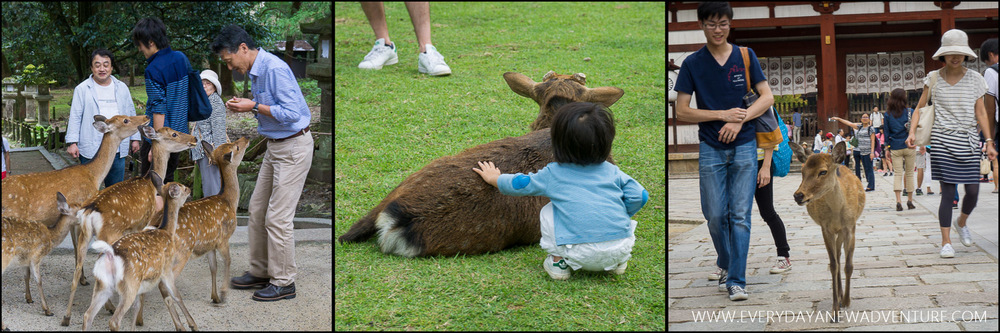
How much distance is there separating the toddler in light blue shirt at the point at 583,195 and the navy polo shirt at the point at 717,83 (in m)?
0.57

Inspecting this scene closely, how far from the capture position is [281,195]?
15.2 ft

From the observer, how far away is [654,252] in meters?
4.94

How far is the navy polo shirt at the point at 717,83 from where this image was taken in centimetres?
445

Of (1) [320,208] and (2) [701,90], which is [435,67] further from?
(2) [701,90]

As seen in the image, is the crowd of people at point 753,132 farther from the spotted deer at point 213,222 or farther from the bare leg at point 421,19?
the bare leg at point 421,19

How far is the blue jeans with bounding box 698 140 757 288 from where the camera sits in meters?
4.52

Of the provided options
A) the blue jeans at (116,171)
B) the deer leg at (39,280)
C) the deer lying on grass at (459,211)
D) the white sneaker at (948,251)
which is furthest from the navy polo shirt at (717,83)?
the blue jeans at (116,171)

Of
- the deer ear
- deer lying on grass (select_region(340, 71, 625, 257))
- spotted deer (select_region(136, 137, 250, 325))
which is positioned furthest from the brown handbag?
spotted deer (select_region(136, 137, 250, 325))

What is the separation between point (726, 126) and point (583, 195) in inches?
36.9

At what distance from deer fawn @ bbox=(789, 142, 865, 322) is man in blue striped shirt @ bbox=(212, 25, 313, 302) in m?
3.01

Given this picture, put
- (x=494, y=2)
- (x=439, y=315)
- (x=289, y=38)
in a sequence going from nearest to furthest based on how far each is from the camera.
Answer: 1. (x=439, y=315)
2. (x=289, y=38)
3. (x=494, y=2)

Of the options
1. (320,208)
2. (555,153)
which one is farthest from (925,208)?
(320,208)

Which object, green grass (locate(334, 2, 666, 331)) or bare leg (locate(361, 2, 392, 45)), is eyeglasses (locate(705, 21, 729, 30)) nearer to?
green grass (locate(334, 2, 666, 331))

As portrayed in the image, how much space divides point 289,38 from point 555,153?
175 inches
